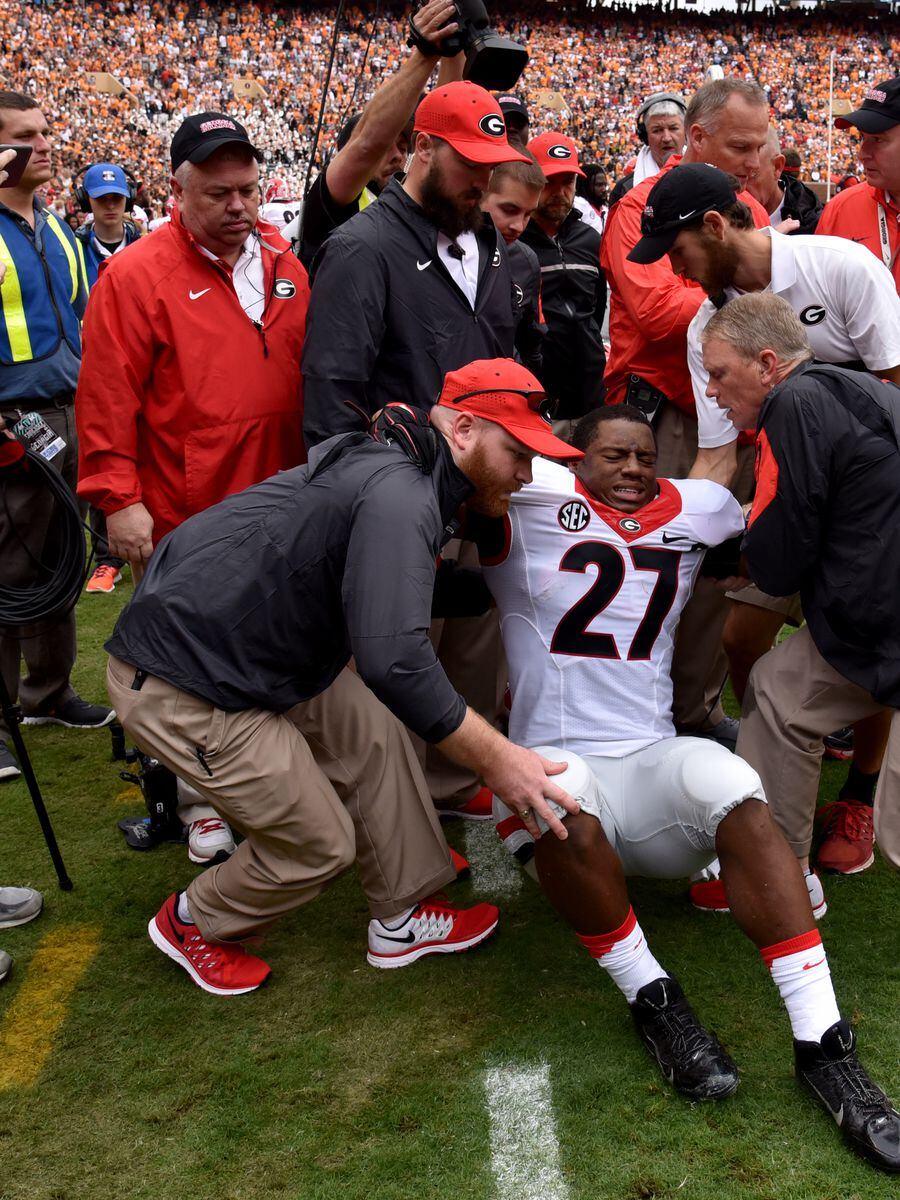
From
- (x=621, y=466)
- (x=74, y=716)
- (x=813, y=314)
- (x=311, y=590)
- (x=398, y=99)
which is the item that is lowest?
(x=74, y=716)

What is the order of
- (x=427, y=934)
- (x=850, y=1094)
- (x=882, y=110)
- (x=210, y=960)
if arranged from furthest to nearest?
(x=882, y=110) < (x=427, y=934) < (x=210, y=960) < (x=850, y=1094)

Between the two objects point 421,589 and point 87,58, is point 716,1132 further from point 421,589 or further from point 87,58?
point 87,58

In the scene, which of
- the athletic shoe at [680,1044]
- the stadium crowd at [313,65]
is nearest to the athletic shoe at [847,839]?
the athletic shoe at [680,1044]

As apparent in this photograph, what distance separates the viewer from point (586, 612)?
3.08 m

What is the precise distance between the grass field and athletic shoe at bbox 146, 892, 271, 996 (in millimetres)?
43

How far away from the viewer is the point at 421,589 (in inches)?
96.4

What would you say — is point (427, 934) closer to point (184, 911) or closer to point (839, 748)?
point (184, 911)

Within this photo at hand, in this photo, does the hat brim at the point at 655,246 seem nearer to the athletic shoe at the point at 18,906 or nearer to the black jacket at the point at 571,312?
the black jacket at the point at 571,312

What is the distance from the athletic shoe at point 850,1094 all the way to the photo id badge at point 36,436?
2752mm

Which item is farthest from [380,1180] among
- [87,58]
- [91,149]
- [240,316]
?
[87,58]

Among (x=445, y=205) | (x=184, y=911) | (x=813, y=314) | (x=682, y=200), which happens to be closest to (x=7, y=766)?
(x=184, y=911)

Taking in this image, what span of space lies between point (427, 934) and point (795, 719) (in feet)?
3.85

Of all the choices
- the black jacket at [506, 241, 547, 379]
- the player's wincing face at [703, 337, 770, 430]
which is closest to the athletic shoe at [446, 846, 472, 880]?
the player's wincing face at [703, 337, 770, 430]

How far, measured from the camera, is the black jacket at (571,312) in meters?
4.88
